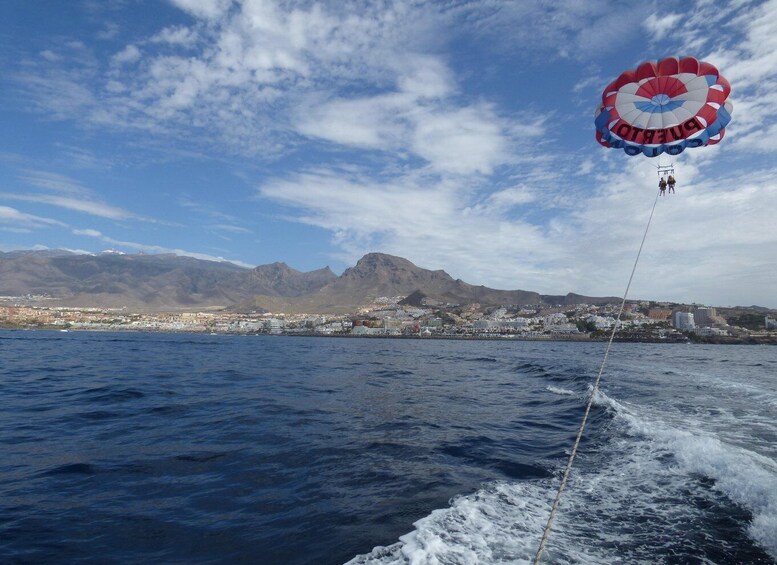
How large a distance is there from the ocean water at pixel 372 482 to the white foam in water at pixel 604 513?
3cm

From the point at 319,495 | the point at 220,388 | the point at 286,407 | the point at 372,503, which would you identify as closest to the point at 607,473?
the point at 372,503

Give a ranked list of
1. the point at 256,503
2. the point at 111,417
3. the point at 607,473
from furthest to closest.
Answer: the point at 111,417 < the point at 607,473 < the point at 256,503

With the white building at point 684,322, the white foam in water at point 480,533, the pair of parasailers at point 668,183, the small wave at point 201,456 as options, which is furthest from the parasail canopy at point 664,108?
the white building at point 684,322

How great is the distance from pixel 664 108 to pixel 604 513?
10.6 m

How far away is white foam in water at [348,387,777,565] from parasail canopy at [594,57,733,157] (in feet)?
25.8

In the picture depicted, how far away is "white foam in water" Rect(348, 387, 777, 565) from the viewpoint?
500 cm

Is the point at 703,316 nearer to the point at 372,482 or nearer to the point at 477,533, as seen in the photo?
the point at 372,482

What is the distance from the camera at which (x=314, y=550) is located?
4992mm

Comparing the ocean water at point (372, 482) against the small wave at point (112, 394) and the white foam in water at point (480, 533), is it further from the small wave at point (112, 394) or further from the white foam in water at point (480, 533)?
the small wave at point (112, 394)

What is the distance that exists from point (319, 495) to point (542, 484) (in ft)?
12.4

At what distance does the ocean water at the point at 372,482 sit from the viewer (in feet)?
16.8

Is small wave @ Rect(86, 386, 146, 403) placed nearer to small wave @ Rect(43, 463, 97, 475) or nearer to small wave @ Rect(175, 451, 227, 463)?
small wave @ Rect(43, 463, 97, 475)

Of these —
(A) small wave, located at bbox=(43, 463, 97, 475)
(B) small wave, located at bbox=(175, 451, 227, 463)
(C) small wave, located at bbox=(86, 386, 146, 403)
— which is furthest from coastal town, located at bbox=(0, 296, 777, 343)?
(A) small wave, located at bbox=(43, 463, 97, 475)

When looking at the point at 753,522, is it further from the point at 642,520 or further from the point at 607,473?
the point at 607,473
